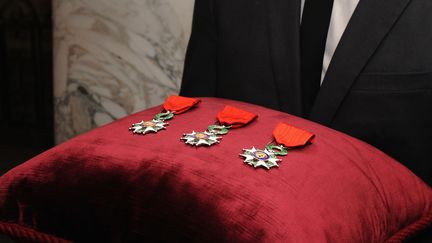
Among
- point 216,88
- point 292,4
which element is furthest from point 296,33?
point 216,88

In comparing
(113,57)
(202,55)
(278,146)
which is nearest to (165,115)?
(278,146)

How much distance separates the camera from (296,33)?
84 cm

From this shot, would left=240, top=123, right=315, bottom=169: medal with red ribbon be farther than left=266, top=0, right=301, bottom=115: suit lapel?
No

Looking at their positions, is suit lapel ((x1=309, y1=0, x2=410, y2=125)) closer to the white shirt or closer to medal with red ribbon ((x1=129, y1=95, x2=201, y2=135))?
the white shirt

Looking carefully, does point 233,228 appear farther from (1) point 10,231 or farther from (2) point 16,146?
(2) point 16,146

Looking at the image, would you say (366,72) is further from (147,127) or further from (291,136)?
(147,127)

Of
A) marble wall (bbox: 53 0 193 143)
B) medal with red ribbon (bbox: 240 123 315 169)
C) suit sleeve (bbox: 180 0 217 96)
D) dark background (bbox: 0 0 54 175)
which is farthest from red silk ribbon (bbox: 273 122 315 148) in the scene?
dark background (bbox: 0 0 54 175)

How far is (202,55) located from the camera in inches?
40.9

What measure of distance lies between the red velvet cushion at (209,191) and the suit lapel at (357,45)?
0.32 ft

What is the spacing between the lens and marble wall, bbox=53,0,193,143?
127 centimetres

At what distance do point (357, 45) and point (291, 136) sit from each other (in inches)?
8.8

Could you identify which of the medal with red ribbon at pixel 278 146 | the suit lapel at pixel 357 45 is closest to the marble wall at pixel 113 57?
the suit lapel at pixel 357 45

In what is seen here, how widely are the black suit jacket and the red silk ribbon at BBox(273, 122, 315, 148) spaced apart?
163 millimetres

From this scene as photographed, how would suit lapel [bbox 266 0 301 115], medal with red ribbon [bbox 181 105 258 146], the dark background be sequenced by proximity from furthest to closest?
the dark background → suit lapel [bbox 266 0 301 115] → medal with red ribbon [bbox 181 105 258 146]
